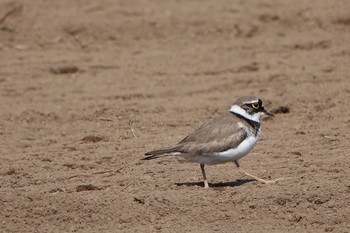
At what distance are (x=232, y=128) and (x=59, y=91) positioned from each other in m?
4.98

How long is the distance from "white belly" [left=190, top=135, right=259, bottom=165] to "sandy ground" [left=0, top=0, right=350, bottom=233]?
0.33 meters

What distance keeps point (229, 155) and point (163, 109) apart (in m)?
3.63

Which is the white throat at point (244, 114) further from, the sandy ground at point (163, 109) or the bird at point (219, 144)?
the sandy ground at point (163, 109)

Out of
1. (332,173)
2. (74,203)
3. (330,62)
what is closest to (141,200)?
(74,203)

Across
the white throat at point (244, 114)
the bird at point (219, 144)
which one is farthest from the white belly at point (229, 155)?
the white throat at point (244, 114)

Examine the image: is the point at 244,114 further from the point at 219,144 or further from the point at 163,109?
the point at 163,109

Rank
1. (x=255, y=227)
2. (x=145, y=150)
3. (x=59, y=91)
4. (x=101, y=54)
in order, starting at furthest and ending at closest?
(x=101, y=54), (x=59, y=91), (x=145, y=150), (x=255, y=227)

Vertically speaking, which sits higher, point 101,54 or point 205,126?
point 205,126

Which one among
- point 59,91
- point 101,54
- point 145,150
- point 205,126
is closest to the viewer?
point 205,126

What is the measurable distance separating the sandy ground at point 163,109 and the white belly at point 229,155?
33cm

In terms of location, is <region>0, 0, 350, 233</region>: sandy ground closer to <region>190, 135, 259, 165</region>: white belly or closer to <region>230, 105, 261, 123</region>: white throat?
<region>190, 135, 259, 165</region>: white belly

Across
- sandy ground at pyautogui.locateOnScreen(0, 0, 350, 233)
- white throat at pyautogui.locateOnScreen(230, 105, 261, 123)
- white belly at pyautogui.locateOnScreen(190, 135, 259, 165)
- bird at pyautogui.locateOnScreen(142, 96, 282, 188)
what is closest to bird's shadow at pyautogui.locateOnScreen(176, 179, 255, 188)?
sandy ground at pyautogui.locateOnScreen(0, 0, 350, 233)

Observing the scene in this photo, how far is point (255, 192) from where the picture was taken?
30.6ft

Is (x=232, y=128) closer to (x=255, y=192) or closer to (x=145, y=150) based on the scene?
(x=255, y=192)
